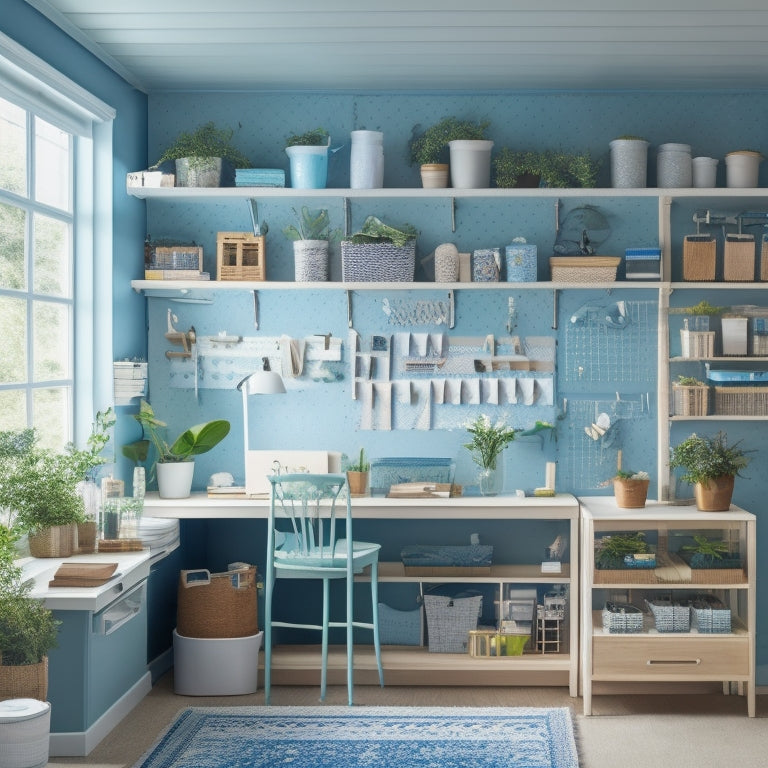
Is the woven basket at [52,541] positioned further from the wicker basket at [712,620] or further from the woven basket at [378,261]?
the wicker basket at [712,620]

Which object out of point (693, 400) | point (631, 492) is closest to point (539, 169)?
point (693, 400)

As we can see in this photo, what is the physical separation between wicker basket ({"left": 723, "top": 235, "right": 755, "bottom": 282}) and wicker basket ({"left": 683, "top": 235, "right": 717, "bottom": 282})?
7 cm

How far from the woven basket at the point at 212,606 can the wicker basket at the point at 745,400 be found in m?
2.40

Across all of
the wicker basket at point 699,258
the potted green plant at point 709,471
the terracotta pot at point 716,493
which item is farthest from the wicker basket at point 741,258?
the terracotta pot at point 716,493

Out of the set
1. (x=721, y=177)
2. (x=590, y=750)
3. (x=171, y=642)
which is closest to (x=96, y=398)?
(x=171, y=642)

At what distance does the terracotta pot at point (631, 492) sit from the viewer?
4789mm

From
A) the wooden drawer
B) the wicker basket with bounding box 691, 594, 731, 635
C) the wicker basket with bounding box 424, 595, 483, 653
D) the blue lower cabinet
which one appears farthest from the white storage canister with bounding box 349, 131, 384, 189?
the wicker basket with bounding box 691, 594, 731, 635

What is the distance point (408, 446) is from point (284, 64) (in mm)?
1879

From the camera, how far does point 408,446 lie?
5246mm

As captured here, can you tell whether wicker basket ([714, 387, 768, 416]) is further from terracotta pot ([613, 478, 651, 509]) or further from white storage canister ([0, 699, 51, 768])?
white storage canister ([0, 699, 51, 768])

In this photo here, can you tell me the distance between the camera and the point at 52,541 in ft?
13.4

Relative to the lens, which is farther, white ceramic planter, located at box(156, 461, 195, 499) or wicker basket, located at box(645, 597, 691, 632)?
white ceramic planter, located at box(156, 461, 195, 499)

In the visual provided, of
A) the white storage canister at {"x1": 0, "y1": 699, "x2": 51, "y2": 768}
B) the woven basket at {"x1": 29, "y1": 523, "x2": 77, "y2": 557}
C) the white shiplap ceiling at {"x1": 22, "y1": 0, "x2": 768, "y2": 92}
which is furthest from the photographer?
the woven basket at {"x1": 29, "y1": 523, "x2": 77, "y2": 557}

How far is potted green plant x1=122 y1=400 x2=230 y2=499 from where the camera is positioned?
4953 mm
